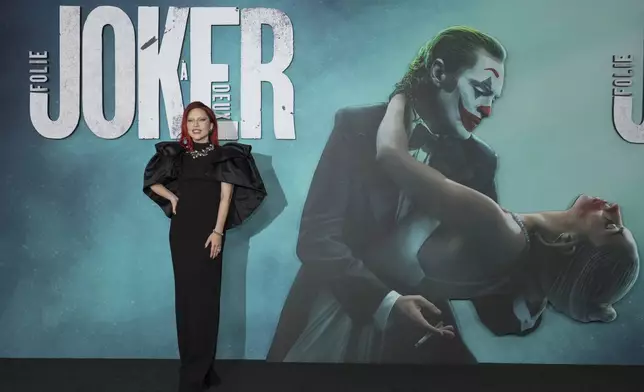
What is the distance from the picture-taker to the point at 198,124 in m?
2.76

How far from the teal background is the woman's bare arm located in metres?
0.13

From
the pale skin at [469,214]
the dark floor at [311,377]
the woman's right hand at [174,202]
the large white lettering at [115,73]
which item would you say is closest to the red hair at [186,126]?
the woman's right hand at [174,202]

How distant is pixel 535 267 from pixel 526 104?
904mm

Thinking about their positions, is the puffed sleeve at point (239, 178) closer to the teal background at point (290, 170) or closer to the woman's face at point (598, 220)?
the teal background at point (290, 170)

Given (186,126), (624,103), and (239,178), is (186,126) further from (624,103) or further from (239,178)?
(624,103)

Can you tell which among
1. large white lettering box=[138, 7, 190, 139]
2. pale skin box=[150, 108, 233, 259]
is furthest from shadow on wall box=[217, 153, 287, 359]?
large white lettering box=[138, 7, 190, 139]

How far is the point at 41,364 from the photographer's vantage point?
10.0ft

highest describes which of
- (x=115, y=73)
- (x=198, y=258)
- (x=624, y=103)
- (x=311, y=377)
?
(x=115, y=73)

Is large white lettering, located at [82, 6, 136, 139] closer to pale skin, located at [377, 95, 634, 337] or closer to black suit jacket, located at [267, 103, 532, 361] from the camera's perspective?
black suit jacket, located at [267, 103, 532, 361]

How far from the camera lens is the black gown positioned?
268cm

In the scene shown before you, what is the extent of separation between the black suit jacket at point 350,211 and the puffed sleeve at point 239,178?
1.26 feet

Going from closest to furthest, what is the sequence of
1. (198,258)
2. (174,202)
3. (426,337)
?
(198,258), (174,202), (426,337)

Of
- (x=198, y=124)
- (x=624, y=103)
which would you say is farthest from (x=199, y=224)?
(x=624, y=103)

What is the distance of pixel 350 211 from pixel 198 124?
958 mm
